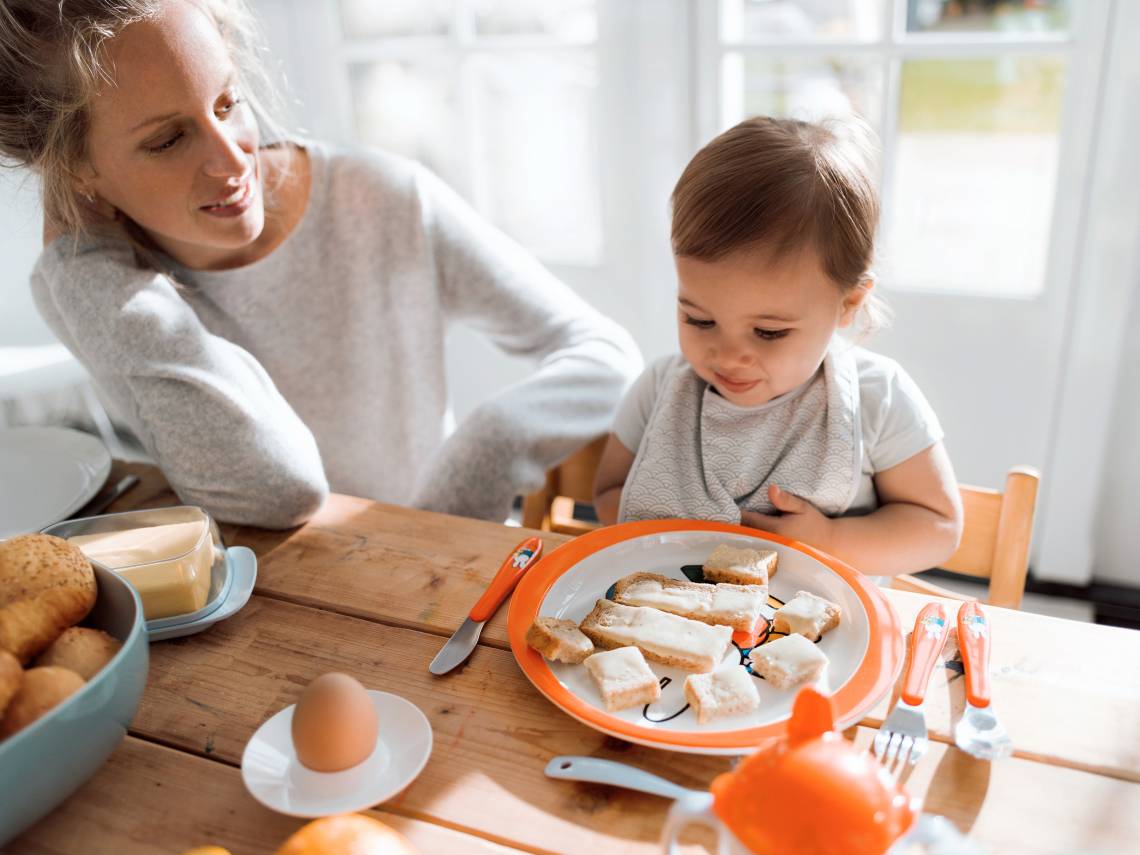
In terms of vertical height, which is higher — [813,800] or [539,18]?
[539,18]

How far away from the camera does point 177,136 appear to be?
107cm

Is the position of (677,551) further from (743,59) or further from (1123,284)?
(743,59)

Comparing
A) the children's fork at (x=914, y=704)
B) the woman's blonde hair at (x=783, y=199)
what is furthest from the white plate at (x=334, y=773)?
the woman's blonde hair at (x=783, y=199)

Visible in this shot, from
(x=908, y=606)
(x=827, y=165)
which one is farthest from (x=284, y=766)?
(x=827, y=165)

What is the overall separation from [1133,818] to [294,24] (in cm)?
245

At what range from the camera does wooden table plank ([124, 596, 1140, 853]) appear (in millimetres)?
624

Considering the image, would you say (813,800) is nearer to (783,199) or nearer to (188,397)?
(783,199)

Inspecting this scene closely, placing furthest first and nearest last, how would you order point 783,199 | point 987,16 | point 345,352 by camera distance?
point 987,16 → point 345,352 → point 783,199

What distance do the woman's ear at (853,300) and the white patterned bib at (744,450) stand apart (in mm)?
63

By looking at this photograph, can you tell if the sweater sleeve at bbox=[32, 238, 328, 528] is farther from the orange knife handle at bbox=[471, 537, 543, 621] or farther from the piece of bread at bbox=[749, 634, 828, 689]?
the piece of bread at bbox=[749, 634, 828, 689]

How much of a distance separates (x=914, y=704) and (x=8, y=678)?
2.19 ft

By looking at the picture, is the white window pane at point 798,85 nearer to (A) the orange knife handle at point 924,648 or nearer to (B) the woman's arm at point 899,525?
(B) the woman's arm at point 899,525

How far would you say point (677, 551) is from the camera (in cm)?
96

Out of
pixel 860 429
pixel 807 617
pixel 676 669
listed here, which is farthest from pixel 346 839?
pixel 860 429
